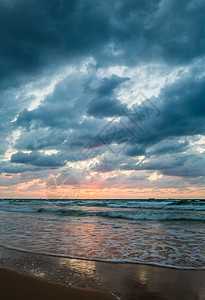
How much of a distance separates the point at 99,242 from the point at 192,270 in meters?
3.16

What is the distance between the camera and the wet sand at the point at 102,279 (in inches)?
113

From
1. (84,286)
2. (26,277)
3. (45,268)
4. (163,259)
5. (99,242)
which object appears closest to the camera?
(84,286)

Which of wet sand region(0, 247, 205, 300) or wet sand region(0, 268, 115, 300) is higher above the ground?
wet sand region(0, 268, 115, 300)

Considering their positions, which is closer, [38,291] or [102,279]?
[38,291]

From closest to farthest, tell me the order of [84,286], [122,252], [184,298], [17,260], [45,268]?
1. [184,298]
2. [84,286]
3. [45,268]
4. [17,260]
5. [122,252]

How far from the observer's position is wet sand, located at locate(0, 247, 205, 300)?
2.88 meters

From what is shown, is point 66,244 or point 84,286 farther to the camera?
point 66,244

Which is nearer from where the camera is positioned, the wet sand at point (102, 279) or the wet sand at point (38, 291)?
the wet sand at point (38, 291)

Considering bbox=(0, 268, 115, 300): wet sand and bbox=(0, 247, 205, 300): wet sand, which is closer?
bbox=(0, 268, 115, 300): wet sand

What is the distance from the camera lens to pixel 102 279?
3.42 meters

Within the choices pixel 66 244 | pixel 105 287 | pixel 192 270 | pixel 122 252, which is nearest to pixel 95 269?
pixel 105 287

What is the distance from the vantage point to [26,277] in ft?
11.0

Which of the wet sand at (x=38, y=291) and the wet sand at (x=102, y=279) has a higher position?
the wet sand at (x=38, y=291)

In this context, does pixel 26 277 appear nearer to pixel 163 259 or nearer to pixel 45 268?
pixel 45 268
